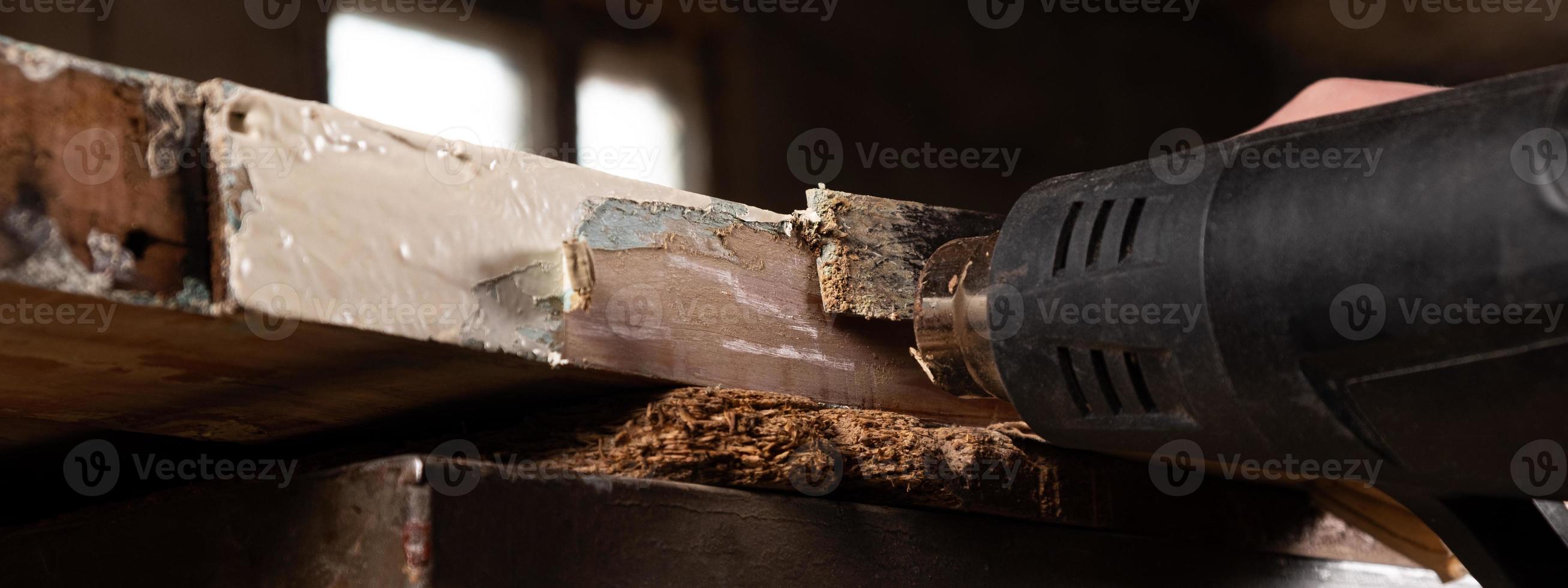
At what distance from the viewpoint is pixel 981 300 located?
0.74 meters

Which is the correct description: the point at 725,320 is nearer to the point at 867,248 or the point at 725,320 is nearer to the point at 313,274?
the point at 867,248

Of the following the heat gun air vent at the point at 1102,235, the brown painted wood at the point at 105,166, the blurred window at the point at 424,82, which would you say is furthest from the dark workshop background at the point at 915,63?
the heat gun air vent at the point at 1102,235

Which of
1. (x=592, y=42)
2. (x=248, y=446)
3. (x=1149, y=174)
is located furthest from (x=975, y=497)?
(x=592, y=42)

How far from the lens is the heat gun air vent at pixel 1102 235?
666mm

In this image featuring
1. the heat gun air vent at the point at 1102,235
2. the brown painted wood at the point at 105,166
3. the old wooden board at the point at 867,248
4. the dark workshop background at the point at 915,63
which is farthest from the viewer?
the dark workshop background at the point at 915,63

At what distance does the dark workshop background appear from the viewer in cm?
118

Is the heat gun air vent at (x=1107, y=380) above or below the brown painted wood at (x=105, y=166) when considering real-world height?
below

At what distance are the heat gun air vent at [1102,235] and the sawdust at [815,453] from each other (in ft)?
0.66

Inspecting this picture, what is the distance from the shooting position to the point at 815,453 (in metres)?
0.77

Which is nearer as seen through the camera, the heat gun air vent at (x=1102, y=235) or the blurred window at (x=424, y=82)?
the heat gun air vent at (x=1102, y=235)

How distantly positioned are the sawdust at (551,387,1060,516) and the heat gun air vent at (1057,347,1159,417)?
6.1 inches

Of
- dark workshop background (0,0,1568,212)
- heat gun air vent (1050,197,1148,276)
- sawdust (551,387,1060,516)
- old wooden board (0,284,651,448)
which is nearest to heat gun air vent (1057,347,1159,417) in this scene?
heat gun air vent (1050,197,1148,276)

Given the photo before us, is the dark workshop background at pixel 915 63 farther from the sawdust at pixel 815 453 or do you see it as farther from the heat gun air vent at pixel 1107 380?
the heat gun air vent at pixel 1107 380

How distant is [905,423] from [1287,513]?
53 cm
